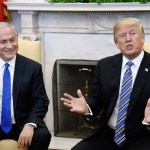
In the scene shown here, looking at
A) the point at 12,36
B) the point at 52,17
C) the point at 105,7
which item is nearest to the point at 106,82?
the point at 12,36

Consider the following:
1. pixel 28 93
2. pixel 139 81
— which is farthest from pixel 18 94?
pixel 139 81

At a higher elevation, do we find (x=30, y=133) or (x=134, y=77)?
(x=134, y=77)

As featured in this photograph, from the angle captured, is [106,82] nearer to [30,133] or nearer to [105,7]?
[30,133]

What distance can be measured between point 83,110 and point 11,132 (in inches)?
21.7

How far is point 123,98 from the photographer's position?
7.32ft

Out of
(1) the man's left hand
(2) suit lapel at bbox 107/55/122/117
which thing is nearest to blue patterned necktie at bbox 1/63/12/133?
(1) the man's left hand

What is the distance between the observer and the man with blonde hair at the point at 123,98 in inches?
86.2

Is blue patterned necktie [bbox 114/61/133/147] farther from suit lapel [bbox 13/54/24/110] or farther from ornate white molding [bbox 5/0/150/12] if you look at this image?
ornate white molding [bbox 5/0/150/12]

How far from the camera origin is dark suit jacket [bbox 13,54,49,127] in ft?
8.01

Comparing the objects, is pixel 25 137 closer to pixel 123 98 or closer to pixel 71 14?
pixel 123 98

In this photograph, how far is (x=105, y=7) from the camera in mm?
3400

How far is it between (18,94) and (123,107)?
0.69 meters

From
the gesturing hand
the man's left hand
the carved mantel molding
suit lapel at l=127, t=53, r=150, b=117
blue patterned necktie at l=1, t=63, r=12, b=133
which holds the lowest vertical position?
the man's left hand

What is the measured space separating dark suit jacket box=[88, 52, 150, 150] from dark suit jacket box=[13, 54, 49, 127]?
353mm
